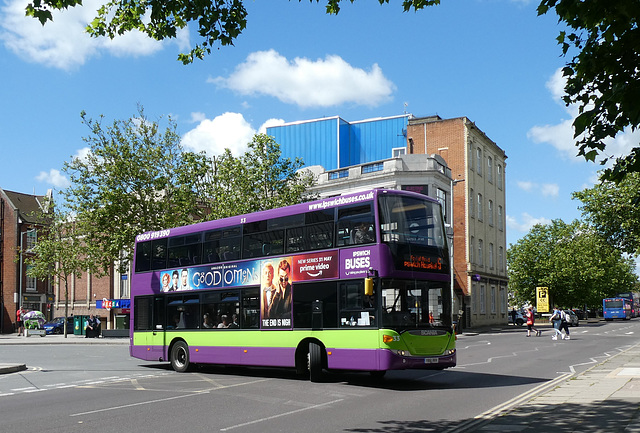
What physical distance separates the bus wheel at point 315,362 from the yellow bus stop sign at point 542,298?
61.6 metres

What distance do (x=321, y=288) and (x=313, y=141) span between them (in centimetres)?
5201

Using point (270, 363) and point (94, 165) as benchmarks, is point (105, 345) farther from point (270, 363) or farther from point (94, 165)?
point (270, 363)

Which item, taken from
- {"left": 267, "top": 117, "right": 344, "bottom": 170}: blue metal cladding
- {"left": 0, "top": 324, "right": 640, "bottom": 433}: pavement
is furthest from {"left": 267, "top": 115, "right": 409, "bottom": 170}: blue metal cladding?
{"left": 0, "top": 324, "right": 640, "bottom": 433}: pavement

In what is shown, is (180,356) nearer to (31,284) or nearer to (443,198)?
(443,198)

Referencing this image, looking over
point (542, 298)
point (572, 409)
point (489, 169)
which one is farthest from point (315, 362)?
point (542, 298)

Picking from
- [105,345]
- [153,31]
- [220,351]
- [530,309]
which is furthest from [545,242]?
[153,31]

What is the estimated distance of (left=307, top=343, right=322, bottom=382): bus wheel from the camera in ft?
51.5

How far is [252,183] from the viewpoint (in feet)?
137

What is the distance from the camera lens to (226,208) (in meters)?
41.1

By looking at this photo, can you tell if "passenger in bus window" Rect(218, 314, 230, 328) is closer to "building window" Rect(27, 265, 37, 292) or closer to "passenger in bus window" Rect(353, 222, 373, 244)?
"passenger in bus window" Rect(353, 222, 373, 244)

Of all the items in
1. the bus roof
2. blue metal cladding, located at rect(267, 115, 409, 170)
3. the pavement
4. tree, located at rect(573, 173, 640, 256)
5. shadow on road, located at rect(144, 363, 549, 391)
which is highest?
blue metal cladding, located at rect(267, 115, 409, 170)

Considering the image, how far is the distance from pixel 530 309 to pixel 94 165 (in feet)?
87.5

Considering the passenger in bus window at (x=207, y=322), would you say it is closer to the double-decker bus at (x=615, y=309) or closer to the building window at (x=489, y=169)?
the building window at (x=489, y=169)

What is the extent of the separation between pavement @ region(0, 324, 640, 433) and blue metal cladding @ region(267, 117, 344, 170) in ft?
169
